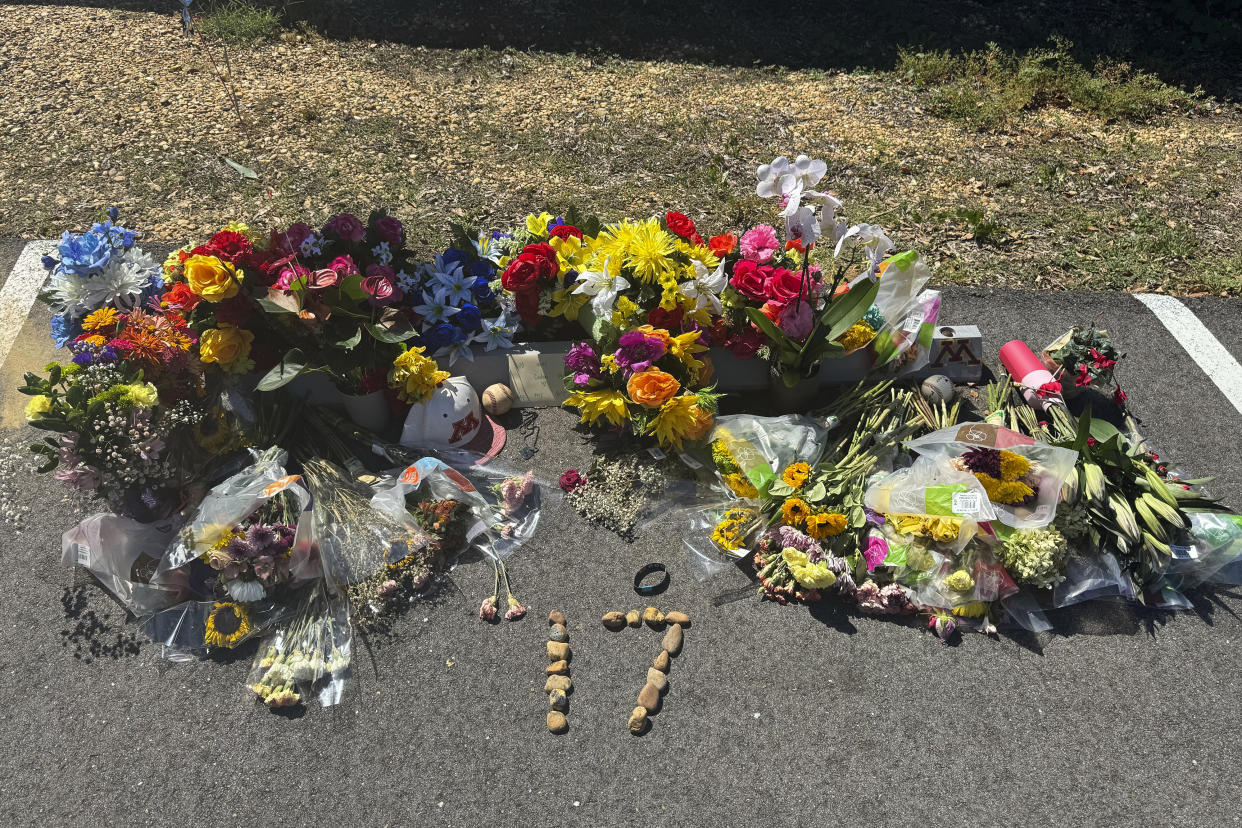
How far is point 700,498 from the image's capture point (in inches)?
154

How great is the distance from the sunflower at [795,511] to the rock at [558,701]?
47.8 inches

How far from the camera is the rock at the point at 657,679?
130 inches

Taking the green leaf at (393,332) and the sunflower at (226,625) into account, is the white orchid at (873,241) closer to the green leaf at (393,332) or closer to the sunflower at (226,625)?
the green leaf at (393,332)

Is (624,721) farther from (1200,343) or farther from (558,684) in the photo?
(1200,343)

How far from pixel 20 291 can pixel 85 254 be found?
6.17 ft

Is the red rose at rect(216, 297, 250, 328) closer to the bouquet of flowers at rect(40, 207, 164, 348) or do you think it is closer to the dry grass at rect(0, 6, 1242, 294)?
the bouquet of flowers at rect(40, 207, 164, 348)

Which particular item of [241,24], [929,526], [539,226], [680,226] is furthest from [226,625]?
[241,24]

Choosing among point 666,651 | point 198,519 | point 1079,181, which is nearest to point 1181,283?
point 1079,181

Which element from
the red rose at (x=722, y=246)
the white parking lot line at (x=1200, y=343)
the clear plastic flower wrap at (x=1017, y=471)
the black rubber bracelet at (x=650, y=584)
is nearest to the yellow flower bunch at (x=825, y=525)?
the clear plastic flower wrap at (x=1017, y=471)

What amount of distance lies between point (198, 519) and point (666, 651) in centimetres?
206

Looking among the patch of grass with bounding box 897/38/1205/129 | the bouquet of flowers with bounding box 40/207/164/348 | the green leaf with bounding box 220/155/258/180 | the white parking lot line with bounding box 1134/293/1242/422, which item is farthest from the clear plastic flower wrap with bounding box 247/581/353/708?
the patch of grass with bounding box 897/38/1205/129

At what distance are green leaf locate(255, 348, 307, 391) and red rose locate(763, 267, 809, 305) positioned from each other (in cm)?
219

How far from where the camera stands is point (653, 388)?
372 cm

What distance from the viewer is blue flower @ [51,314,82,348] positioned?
3805 millimetres
